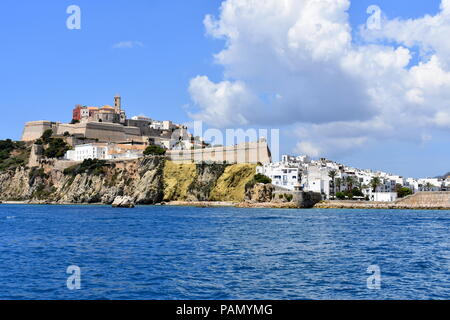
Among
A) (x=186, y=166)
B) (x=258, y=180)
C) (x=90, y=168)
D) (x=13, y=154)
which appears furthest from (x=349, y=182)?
(x=13, y=154)

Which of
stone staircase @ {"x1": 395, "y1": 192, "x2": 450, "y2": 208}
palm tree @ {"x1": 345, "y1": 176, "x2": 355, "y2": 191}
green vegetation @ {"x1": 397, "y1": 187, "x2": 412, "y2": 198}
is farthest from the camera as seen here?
palm tree @ {"x1": 345, "y1": 176, "x2": 355, "y2": 191}

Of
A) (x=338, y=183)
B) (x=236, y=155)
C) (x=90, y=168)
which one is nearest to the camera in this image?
(x=338, y=183)

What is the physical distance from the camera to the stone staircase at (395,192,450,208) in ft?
197

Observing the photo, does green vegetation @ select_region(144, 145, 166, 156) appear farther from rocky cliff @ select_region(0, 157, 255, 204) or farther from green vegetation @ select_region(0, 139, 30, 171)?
green vegetation @ select_region(0, 139, 30, 171)

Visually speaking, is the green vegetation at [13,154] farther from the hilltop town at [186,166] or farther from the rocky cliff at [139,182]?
the rocky cliff at [139,182]

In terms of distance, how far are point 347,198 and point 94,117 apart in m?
48.8

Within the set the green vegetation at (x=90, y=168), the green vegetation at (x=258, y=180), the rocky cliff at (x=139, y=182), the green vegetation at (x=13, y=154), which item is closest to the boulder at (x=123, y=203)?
the rocky cliff at (x=139, y=182)

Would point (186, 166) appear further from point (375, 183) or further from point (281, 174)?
point (375, 183)

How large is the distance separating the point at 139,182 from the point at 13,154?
31165 millimetres

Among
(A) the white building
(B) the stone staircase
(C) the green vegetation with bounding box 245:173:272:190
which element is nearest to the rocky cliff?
(C) the green vegetation with bounding box 245:173:272:190

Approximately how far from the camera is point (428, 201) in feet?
200

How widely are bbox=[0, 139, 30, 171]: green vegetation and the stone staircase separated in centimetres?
5744
